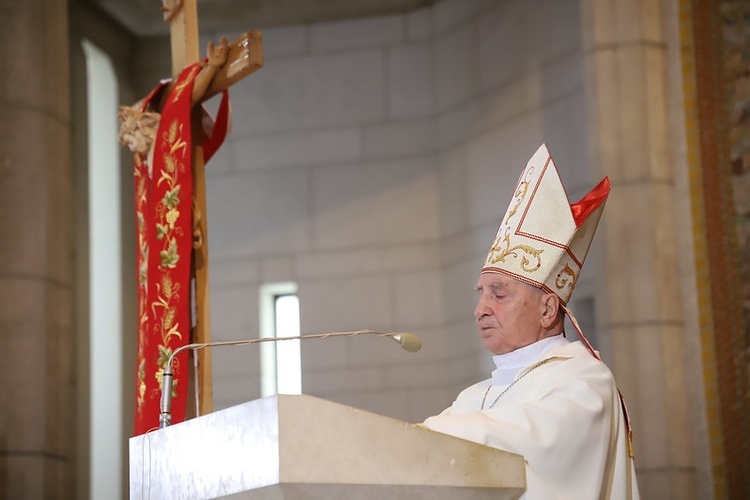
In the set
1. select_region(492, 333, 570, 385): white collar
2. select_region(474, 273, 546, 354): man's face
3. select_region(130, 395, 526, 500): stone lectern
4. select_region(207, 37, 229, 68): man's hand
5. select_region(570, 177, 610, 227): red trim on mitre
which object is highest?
select_region(207, 37, 229, 68): man's hand

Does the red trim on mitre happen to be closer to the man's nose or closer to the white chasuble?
the man's nose

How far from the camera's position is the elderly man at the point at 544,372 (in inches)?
95.8

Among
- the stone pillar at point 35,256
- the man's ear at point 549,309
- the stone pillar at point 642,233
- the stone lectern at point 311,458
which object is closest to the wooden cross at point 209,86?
the stone pillar at point 35,256

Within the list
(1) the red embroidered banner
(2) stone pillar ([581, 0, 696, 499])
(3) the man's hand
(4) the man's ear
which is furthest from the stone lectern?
(2) stone pillar ([581, 0, 696, 499])

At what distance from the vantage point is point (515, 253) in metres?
3.15

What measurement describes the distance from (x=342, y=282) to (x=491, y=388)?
3.92m

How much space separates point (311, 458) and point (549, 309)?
1294 millimetres

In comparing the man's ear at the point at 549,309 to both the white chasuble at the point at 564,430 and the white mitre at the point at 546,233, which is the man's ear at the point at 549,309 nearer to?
the white mitre at the point at 546,233

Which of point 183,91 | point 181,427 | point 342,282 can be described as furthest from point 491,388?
point 342,282

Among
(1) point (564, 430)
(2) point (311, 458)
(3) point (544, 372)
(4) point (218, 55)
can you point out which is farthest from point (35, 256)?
(2) point (311, 458)

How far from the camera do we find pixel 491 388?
3.13m

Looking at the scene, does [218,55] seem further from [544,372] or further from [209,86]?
[544,372]

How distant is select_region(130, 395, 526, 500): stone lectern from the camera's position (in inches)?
76.9

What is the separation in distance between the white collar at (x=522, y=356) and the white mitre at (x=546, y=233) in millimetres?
147
